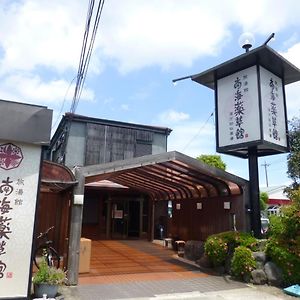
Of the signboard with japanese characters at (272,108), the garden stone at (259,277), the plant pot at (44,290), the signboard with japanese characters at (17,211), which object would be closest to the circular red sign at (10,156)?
the signboard with japanese characters at (17,211)

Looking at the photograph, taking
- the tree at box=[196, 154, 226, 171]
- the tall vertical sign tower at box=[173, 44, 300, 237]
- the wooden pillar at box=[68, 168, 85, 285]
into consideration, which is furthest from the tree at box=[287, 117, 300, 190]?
the tree at box=[196, 154, 226, 171]

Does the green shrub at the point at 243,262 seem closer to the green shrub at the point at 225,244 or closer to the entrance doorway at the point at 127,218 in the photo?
the green shrub at the point at 225,244

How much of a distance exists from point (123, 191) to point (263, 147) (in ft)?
34.0

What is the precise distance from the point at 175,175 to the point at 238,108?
11.1 ft

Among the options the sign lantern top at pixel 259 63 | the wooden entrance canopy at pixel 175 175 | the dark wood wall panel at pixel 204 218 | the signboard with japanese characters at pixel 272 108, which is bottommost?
the dark wood wall panel at pixel 204 218

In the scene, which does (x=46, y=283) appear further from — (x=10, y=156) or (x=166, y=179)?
(x=166, y=179)

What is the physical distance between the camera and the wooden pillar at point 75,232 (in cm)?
839

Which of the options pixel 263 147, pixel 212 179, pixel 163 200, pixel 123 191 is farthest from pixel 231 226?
pixel 123 191

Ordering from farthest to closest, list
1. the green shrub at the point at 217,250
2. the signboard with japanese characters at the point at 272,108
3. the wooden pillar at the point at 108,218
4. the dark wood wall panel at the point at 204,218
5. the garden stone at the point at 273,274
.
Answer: the wooden pillar at the point at 108,218 → the dark wood wall panel at the point at 204,218 → the signboard with japanese characters at the point at 272,108 → the green shrub at the point at 217,250 → the garden stone at the point at 273,274

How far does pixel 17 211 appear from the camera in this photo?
6.86 metres

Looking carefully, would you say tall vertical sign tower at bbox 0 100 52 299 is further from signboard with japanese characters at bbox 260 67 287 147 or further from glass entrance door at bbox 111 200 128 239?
glass entrance door at bbox 111 200 128 239

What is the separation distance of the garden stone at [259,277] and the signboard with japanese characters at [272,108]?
3.79 m

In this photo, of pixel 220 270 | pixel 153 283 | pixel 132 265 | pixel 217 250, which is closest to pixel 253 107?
pixel 217 250

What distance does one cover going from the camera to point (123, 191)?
771 inches
